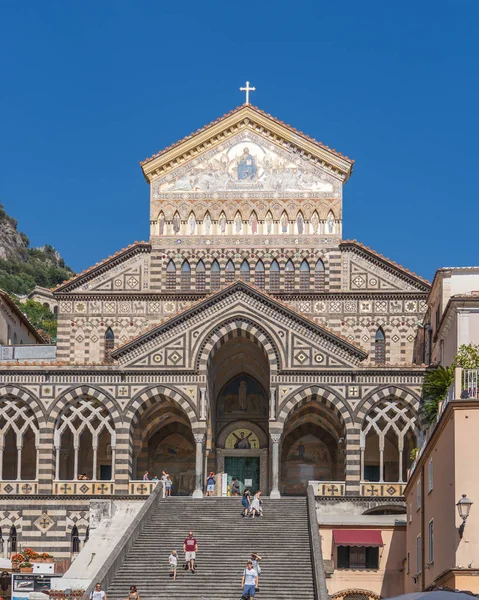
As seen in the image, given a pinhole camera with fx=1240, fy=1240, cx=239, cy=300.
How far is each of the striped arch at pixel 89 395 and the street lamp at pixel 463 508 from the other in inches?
1013

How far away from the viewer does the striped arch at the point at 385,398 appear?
175ft

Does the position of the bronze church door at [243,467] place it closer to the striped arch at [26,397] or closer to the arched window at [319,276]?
the arched window at [319,276]

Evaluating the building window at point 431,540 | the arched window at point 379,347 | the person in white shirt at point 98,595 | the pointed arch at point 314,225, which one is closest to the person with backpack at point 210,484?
the arched window at point 379,347

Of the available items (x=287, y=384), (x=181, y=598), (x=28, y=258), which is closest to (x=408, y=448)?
(x=287, y=384)

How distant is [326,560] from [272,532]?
2.45 metres

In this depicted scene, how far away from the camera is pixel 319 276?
61.1 meters

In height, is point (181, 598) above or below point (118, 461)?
below

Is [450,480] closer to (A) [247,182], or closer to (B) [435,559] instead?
(B) [435,559]

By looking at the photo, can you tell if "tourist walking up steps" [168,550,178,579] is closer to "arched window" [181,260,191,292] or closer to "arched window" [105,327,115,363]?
"arched window" [105,327,115,363]

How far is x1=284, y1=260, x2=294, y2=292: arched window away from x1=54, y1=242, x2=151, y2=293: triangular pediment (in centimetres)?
687

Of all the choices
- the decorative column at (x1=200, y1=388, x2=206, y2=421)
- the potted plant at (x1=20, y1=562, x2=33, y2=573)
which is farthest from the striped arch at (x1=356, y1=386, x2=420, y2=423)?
the potted plant at (x1=20, y1=562, x2=33, y2=573)

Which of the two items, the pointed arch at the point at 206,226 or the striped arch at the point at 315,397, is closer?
the striped arch at the point at 315,397

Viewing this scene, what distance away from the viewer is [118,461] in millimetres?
53875

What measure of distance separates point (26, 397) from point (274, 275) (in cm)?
1408
